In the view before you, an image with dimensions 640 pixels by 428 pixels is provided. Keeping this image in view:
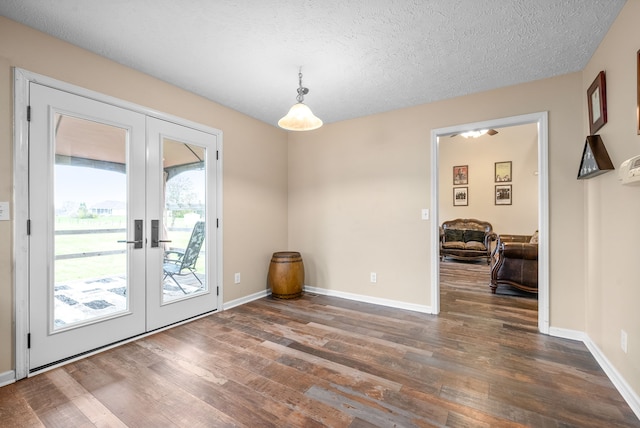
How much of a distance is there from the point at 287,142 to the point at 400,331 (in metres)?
3.06

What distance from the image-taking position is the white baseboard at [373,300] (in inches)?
128

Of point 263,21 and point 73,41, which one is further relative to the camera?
point 73,41

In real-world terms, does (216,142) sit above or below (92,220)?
above

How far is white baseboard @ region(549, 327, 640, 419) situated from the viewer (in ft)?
5.27

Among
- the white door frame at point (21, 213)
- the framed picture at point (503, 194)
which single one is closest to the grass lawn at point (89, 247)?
the white door frame at point (21, 213)

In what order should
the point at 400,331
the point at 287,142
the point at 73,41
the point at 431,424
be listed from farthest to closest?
the point at 287,142 → the point at 400,331 → the point at 73,41 → the point at 431,424

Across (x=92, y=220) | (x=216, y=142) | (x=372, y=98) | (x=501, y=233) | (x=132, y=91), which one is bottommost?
(x=501, y=233)

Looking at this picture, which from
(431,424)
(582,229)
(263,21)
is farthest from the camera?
(582,229)

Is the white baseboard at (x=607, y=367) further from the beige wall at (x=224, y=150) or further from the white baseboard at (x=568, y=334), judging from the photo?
the beige wall at (x=224, y=150)

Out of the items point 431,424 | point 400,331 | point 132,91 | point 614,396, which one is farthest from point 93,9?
point 614,396

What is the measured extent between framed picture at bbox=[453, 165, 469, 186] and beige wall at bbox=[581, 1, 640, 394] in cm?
503

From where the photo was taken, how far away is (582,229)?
8.20 feet

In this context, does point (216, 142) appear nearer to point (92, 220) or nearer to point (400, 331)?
point (92, 220)

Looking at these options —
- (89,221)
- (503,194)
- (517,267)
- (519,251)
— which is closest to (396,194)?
(519,251)
